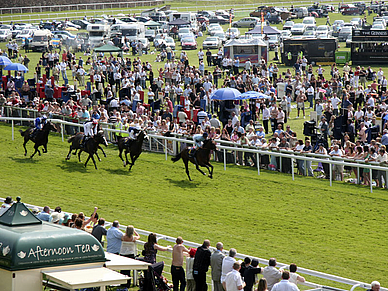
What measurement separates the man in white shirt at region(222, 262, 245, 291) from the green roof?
2.11 metres

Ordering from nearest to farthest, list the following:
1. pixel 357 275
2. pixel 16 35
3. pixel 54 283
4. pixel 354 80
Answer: pixel 54 283, pixel 357 275, pixel 354 80, pixel 16 35

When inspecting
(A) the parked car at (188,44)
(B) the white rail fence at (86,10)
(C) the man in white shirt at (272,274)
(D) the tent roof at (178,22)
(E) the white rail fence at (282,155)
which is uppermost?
(B) the white rail fence at (86,10)

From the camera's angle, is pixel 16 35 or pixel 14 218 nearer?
pixel 14 218

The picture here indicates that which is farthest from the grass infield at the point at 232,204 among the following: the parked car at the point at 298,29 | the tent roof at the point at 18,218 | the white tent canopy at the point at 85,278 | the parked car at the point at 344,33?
the parked car at the point at 344,33

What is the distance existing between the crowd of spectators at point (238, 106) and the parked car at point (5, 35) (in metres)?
11.3

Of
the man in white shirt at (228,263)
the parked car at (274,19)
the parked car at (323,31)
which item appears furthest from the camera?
the parked car at (274,19)

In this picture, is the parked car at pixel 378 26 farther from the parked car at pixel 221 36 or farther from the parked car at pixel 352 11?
the parked car at pixel 352 11

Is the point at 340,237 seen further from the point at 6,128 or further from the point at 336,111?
the point at 6,128

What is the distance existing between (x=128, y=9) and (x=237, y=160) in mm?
53650

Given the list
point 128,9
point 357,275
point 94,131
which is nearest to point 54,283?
point 357,275

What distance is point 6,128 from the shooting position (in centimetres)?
2622

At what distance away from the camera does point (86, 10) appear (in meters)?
69.5

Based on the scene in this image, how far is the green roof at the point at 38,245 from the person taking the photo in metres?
7.84

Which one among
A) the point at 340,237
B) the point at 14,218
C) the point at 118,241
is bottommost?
the point at 340,237
